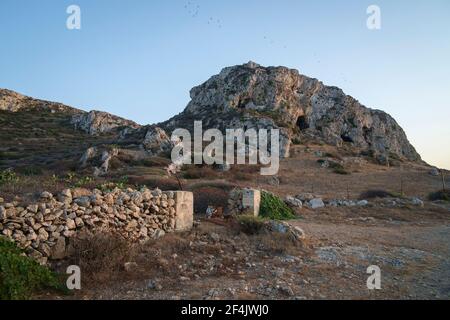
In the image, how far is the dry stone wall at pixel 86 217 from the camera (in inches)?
255

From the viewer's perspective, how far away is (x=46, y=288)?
5.96 metres

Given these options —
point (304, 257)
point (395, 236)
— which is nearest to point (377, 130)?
→ point (395, 236)

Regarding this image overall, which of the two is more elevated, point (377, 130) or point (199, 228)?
point (377, 130)

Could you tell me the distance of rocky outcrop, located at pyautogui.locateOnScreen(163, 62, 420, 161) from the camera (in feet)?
162

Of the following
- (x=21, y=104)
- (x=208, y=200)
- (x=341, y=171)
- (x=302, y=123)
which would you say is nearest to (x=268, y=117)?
(x=302, y=123)

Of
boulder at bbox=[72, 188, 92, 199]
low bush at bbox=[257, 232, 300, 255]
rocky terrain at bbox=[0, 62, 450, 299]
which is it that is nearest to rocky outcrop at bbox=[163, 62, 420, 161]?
rocky terrain at bbox=[0, 62, 450, 299]

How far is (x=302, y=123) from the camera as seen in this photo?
176 ft

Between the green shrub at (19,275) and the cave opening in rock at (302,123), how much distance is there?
162 ft

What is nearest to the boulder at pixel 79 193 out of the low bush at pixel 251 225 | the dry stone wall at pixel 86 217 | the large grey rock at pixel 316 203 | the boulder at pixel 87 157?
the dry stone wall at pixel 86 217

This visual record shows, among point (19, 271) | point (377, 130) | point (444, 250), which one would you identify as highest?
point (377, 130)

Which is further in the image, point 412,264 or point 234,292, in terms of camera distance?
point 412,264

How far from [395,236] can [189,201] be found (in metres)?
6.49

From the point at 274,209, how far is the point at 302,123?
41.1 meters
